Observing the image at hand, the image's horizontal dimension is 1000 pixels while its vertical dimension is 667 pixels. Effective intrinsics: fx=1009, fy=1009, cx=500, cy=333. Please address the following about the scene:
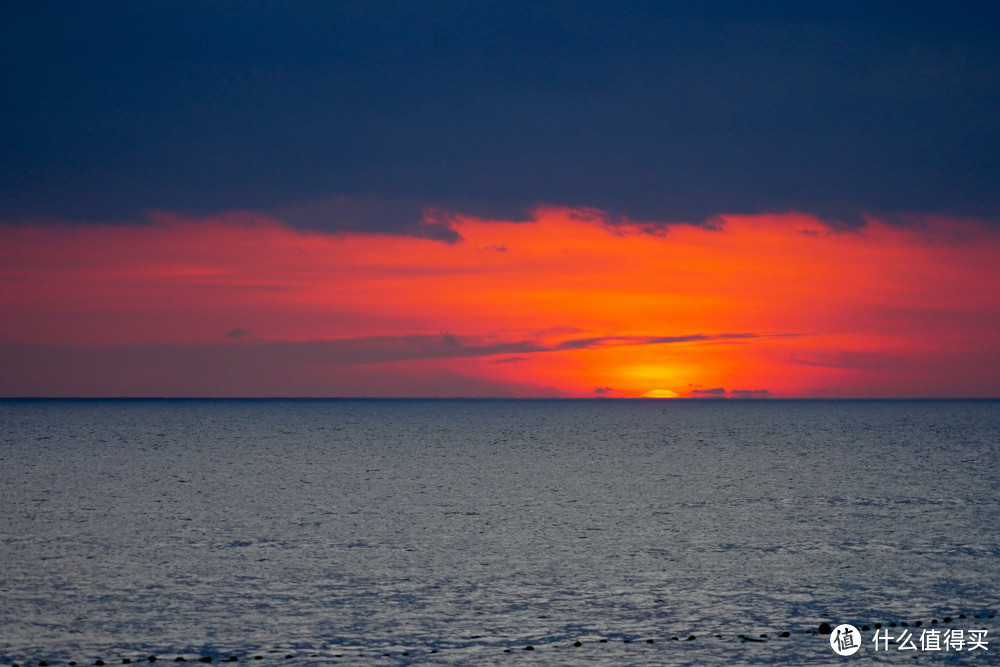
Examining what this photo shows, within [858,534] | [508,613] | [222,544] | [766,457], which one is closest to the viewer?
[508,613]

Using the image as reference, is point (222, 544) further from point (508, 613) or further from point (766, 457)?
point (766, 457)

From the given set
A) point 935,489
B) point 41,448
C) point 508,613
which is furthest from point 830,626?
point 41,448

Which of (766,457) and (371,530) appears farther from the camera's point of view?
(766,457)

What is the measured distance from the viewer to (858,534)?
3778cm

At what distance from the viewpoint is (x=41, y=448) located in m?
105

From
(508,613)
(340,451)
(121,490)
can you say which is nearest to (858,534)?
(508,613)

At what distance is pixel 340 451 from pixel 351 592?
3101 inches

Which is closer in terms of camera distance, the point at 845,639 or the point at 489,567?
the point at 845,639

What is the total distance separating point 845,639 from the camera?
835 inches

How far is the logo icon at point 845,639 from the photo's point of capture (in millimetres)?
20391

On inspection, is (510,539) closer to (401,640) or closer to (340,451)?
(401,640)

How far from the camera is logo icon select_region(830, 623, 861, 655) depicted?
803 inches

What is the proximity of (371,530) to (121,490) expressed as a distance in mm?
24844

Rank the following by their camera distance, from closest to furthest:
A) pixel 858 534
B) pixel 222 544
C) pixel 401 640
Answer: pixel 401 640, pixel 222 544, pixel 858 534
